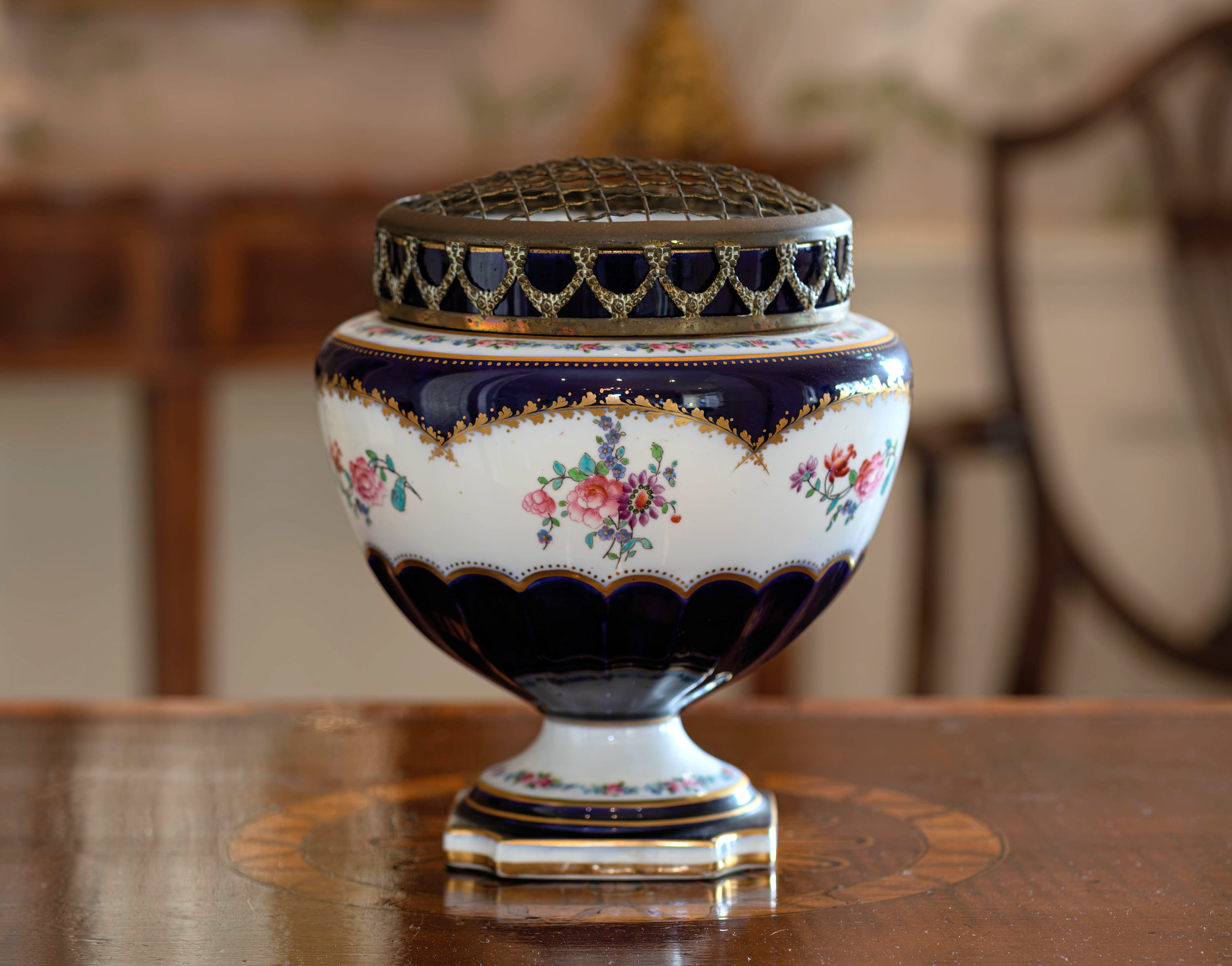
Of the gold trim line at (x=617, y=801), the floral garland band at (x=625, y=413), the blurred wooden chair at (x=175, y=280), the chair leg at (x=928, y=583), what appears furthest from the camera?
the chair leg at (x=928, y=583)

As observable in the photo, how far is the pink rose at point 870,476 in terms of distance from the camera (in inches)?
25.8

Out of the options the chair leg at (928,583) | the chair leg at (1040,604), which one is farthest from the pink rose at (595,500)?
the chair leg at (1040,604)

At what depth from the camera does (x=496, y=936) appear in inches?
24.6

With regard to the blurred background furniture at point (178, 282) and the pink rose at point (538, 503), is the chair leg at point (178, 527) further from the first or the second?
the pink rose at point (538, 503)

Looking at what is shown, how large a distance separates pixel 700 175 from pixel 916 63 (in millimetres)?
1498

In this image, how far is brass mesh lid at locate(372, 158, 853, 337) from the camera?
2.03 ft

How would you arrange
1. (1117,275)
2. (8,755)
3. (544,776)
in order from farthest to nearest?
(1117,275), (8,755), (544,776)

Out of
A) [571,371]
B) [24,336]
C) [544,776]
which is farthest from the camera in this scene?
[24,336]

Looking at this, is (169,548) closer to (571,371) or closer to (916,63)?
(916,63)

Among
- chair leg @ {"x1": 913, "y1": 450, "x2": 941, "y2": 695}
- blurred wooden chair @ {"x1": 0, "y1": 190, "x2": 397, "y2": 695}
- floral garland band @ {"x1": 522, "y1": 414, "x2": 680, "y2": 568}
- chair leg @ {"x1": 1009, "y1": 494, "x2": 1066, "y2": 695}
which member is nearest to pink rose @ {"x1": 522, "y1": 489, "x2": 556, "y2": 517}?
floral garland band @ {"x1": 522, "y1": 414, "x2": 680, "y2": 568}

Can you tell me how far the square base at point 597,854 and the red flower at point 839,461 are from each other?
0.59 feet

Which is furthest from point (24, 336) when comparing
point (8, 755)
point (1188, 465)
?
point (1188, 465)

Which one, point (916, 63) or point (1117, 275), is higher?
point (916, 63)

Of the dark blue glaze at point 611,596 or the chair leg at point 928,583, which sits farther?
the chair leg at point 928,583
